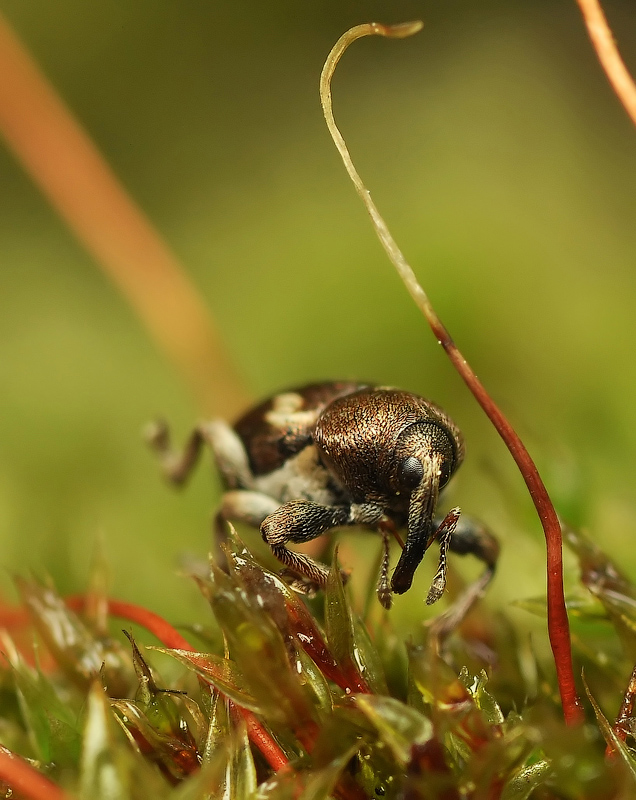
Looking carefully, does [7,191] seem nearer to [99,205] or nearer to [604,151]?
[99,205]

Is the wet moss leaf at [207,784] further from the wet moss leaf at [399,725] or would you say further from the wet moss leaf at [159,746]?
the wet moss leaf at [399,725]

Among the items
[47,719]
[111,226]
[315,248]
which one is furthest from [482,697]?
[315,248]

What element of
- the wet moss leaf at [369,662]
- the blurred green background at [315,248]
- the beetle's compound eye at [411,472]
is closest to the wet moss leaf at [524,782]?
the wet moss leaf at [369,662]

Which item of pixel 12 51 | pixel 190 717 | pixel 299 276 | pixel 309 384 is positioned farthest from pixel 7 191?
pixel 190 717

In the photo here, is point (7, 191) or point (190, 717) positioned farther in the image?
point (7, 191)

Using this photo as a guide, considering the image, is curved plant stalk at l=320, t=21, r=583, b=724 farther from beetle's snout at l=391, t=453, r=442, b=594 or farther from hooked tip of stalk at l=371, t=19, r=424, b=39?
beetle's snout at l=391, t=453, r=442, b=594

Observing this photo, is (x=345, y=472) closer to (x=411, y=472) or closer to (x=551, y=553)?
(x=411, y=472)
